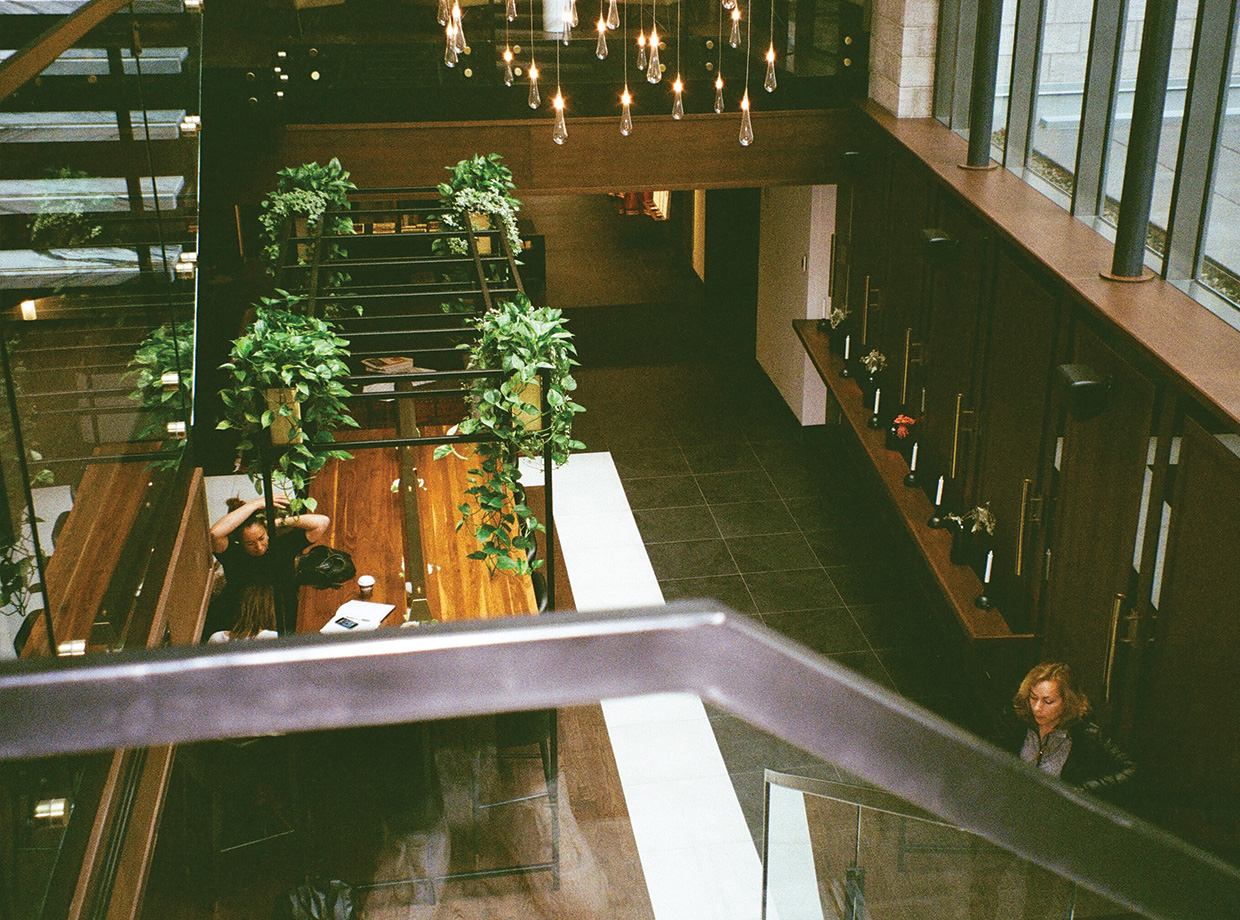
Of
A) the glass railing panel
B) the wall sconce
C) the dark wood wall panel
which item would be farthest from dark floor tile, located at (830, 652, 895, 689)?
the dark wood wall panel

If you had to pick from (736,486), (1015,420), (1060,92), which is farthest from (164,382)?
(736,486)

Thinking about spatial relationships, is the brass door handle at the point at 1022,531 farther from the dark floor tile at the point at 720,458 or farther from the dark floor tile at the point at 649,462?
the dark floor tile at the point at 649,462

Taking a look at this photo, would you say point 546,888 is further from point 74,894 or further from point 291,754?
point 74,894

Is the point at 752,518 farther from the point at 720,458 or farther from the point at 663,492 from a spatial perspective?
the point at 720,458

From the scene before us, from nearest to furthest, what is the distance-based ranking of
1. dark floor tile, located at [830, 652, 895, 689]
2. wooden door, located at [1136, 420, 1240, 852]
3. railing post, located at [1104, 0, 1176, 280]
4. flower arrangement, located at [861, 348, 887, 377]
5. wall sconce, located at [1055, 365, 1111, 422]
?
wooden door, located at [1136, 420, 1240, 852] < railing post, located at [1104, 0, 1176, 280] < wall sconce, located at [1055, 365, 1111, 422] < dark floor tile, located at [830, 652, 895, 689] < flower arrangement, located at [861, 348, 887, 377]

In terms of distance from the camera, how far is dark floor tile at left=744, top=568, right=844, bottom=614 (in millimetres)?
8562

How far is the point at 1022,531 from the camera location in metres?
6.61

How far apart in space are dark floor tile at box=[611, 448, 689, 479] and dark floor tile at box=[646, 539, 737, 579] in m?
1.26

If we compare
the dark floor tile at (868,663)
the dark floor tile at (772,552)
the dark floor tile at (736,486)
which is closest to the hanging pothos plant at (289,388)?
the dark floor tile at (868,663)

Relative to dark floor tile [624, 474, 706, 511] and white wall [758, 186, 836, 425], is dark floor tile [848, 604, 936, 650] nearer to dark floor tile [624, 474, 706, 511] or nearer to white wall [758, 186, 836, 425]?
dark floor tile [624, 474, 706, 511]

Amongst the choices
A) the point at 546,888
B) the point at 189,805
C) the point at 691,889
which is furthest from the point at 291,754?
the point at 691,889

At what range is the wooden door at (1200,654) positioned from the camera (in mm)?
4547

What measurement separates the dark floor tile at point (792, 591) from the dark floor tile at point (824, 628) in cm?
8

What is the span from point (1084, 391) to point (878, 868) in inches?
89.2
